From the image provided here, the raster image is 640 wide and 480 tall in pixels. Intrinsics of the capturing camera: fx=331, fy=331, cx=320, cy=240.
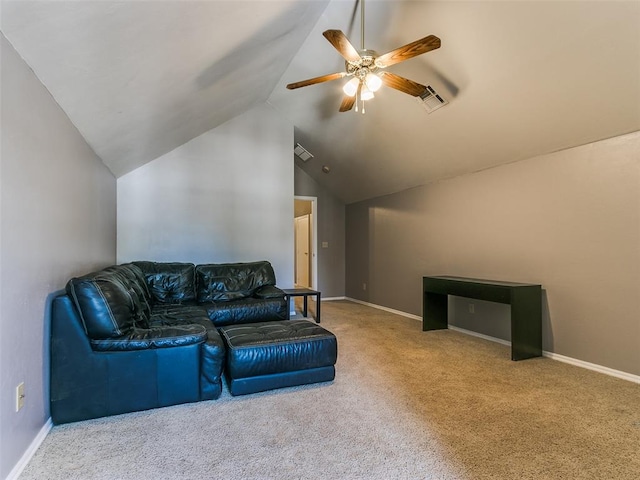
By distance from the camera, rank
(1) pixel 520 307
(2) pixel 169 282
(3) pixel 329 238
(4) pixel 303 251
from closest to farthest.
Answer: (1) pixel 520 307, (2) pixel 169 282, (3) pixel 329 238, (4) pixel 303 251

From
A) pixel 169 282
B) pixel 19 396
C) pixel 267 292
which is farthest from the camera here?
pixel 267 292

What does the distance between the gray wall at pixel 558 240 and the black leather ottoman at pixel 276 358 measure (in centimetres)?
237

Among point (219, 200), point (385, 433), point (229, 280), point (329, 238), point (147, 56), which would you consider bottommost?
point (385, 433)

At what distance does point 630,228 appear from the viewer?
2.79 meters

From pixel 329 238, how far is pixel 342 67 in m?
3.75

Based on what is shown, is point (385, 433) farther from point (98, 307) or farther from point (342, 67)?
point (342, 67)

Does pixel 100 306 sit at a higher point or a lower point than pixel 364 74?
lower

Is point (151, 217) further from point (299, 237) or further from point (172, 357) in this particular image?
point (299, 237)

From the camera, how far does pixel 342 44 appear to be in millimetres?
2311

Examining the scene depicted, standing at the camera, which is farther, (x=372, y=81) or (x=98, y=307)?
(x=372, y=81)

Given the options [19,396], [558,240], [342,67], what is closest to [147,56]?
[19,396]

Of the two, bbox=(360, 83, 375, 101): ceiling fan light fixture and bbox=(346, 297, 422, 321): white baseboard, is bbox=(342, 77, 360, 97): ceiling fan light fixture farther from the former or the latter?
bbox=(346, 297, 422, 321): white baseboard

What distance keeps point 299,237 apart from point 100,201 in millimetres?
5493

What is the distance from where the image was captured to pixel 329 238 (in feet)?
23.1
